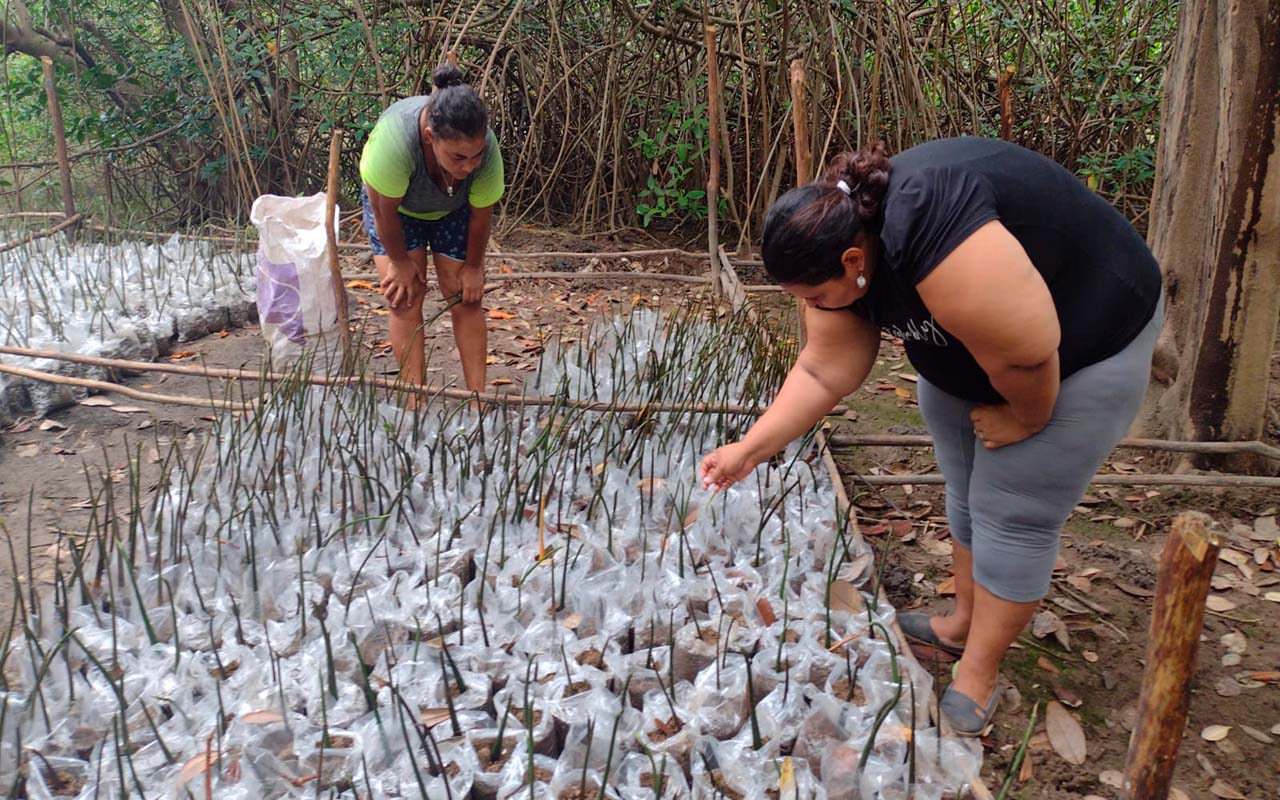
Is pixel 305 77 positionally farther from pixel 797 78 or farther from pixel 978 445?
pixel 978 445

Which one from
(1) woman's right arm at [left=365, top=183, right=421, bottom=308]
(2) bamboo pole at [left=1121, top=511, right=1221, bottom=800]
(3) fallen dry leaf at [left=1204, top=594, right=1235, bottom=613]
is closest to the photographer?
(2) bamboo pole at [left=1121, top=511, right=1221, bottom=800]

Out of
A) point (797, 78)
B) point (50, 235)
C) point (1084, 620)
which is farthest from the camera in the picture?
point (50, 235)

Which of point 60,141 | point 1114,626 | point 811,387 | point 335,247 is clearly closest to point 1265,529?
point 1114,626

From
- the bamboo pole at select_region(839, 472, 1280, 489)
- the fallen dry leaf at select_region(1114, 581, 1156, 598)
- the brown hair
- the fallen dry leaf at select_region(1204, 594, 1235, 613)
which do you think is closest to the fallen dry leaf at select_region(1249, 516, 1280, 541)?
the bamboo pole at select_region(839, 472, 1280, 489)

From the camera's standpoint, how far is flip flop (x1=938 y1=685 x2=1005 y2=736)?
5.47 ft

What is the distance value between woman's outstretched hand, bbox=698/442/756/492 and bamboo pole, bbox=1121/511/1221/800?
2.45 feet

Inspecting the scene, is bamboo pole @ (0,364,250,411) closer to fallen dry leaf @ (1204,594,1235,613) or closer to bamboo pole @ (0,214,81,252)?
bamboo pole @ (0,214,81,252)

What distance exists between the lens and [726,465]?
1.60 metres

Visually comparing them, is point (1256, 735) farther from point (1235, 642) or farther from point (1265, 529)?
point (1265, 529)

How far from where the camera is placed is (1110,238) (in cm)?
139

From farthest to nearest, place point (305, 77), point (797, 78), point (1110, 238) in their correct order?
1. point (305, 77)
2. point (797, 78)
3. point (1110, 238)

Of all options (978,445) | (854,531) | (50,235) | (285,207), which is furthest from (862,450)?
(50,235)

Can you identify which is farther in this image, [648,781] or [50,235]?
[50,235]

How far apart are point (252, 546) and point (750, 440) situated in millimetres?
1055
